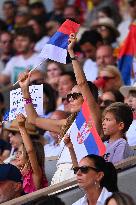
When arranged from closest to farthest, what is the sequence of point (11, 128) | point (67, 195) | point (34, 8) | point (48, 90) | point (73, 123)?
point (67, 195), point (73, 123), point (11, 128), point (48, 90), point (34, 8)

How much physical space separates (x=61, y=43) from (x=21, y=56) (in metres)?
5.18

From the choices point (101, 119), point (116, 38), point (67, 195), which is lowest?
point (67, 195)

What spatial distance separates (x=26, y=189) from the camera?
8289 millimetres

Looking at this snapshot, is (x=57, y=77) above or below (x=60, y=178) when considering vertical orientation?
above

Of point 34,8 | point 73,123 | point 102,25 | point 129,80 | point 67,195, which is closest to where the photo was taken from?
point 67,195

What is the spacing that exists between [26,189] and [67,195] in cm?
87

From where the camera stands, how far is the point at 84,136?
7898 millimetres

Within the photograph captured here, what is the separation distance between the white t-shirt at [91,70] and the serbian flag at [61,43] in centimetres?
318

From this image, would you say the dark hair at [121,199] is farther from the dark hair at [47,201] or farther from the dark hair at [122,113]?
the dark hair at [122,113]

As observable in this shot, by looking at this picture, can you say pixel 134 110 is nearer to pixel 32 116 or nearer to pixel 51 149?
pixel 32 116

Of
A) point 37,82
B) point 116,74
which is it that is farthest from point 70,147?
point 37,82

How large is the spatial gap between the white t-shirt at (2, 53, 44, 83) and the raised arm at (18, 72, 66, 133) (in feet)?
14.0

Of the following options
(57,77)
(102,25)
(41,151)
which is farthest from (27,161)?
(102,25)

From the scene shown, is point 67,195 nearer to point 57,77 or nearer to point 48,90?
point 48,90
